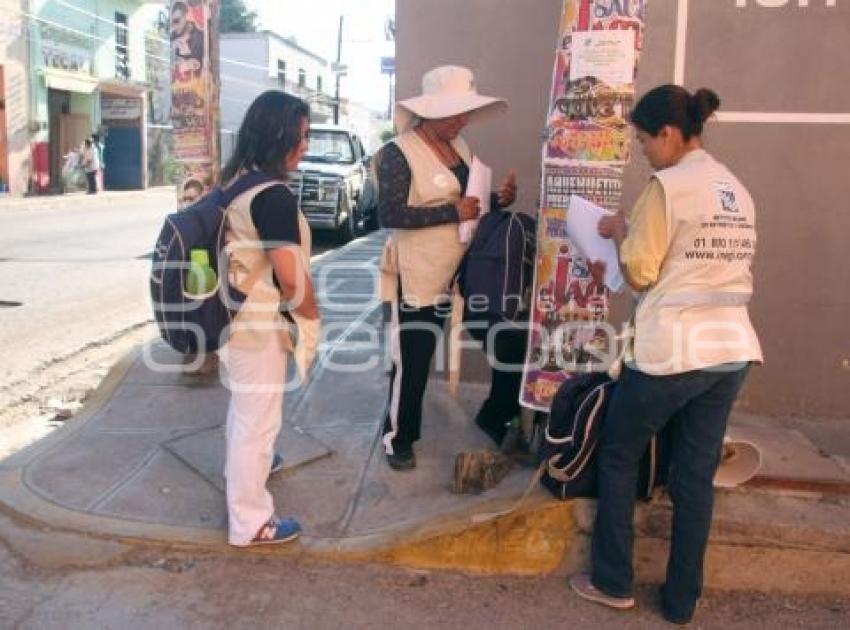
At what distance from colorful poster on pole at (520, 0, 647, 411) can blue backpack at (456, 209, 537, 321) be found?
106 millimetres

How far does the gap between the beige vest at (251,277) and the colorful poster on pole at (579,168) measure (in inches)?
43.3

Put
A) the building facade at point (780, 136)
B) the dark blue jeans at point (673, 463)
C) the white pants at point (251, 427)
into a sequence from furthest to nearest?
the building facade at point (780, 136) → the white pants at point (251, 427) → the dark blue jeans at point (673, 463)

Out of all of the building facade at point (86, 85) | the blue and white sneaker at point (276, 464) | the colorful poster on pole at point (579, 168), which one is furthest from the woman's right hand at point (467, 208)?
the building facade at point (86, 85)

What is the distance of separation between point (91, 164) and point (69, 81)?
3308mm

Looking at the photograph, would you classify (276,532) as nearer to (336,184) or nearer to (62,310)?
(62,310)

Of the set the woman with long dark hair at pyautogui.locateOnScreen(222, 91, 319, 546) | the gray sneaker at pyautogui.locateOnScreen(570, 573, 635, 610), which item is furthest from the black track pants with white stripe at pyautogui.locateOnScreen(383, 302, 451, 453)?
the gray sneaker at pyautogui.locateOnScreen(570, 573, 635, 610)

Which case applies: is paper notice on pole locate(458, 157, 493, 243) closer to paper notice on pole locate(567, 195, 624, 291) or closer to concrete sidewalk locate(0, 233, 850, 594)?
paper notice on pole locate(567, 195, 624, 291)

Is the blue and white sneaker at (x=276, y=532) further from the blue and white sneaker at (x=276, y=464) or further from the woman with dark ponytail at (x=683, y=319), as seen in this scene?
the woman with dark ponytail at (x=683, y=319)

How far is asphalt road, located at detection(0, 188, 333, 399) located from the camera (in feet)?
24.2

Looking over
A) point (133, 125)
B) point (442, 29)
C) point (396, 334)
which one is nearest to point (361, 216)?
point (442, 29)

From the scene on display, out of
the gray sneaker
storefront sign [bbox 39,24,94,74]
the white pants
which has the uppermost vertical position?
storefront sign [bbox 39,24,94,74]

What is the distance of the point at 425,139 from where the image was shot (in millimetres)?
4027

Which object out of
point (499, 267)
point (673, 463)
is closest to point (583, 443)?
point (673, 463)

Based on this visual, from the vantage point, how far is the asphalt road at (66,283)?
7387mm
